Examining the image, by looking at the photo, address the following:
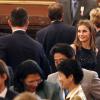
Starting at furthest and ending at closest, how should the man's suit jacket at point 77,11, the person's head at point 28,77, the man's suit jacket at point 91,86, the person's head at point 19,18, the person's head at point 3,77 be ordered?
the man's suit jacket at point 77,11 → the person's head at point 19,18 → the man's suit jacket at point 91,86 → the person's head at point 28,77 → the person's head at point 3,77

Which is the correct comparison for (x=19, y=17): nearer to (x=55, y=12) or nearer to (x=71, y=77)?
(x=55, y=12)

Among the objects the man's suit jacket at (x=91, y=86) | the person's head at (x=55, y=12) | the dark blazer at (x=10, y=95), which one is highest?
the person's head at (x=55, y=12)

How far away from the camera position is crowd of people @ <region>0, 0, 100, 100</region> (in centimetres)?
347

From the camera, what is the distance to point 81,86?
370 centimetres

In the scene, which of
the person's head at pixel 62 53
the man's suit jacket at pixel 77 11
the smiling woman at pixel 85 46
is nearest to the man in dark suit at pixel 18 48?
the smiling woman at pixel 85 46

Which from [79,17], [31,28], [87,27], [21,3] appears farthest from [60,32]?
[21,3]

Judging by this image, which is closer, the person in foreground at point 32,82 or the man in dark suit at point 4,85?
the man in dark suit at point 4,85

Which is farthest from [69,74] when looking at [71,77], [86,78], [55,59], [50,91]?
[55,59]

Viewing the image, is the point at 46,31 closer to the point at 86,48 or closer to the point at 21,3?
the point at 86,48

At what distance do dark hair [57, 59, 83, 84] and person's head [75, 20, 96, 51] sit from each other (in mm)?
993

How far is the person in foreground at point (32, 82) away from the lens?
3.46 m

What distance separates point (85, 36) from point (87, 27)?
11 centimetres

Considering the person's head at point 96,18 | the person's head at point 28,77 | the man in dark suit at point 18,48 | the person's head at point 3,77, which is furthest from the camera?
the person's head at point 96,18

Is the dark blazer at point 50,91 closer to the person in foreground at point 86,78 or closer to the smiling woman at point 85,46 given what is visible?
the person in foreground at point 86,78
